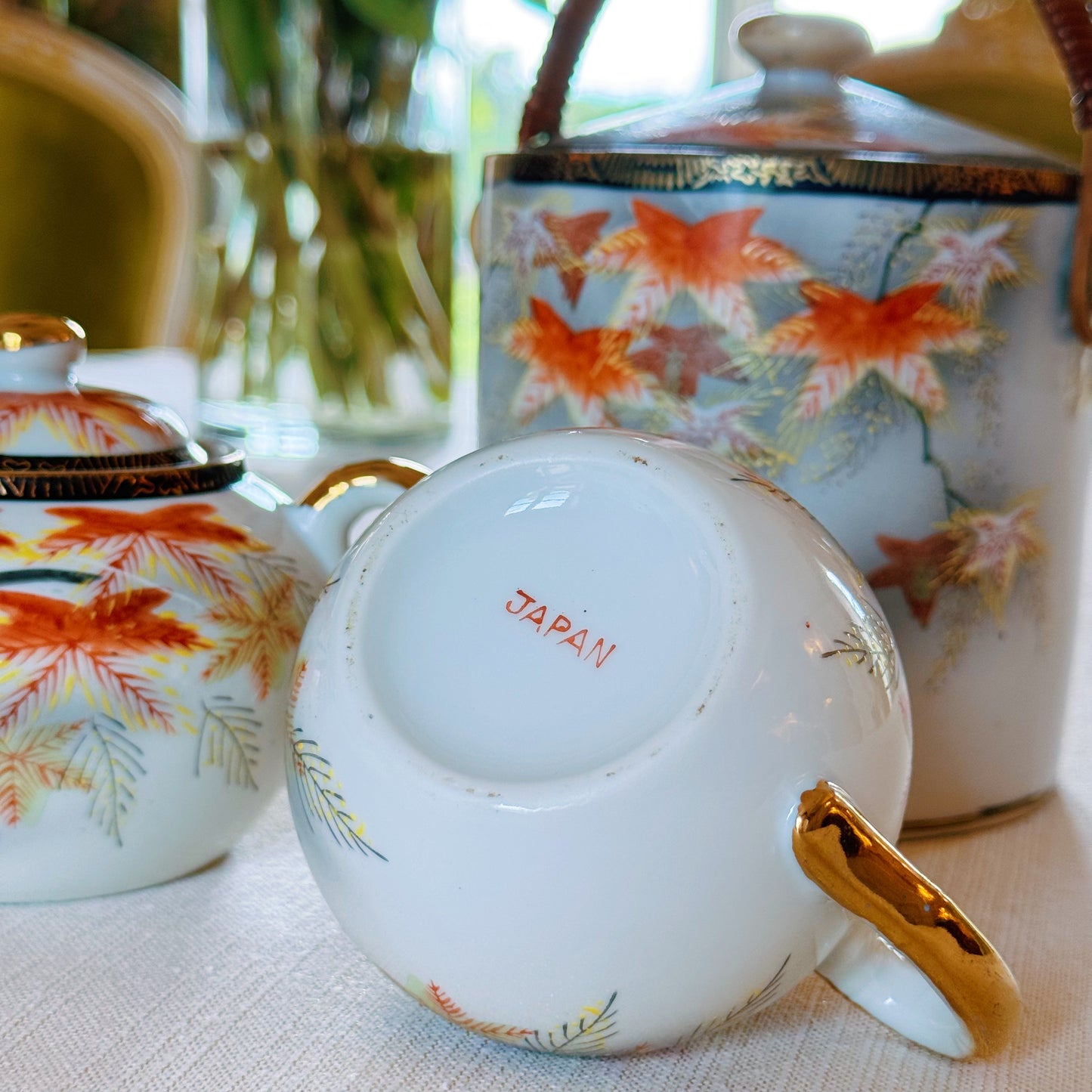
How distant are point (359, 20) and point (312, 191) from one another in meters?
0.14

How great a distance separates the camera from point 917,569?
0.48 metres

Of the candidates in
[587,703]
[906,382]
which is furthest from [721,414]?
[587,703]

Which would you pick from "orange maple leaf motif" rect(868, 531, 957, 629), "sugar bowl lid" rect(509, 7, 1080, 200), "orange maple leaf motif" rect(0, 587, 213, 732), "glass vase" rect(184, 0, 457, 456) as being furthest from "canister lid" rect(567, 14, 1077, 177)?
"glass vase" rect(184, 0, 457, 456)

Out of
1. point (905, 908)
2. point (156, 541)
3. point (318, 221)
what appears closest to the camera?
point (905, 908)

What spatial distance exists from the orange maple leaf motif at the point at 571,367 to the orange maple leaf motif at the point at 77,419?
0.15 meters

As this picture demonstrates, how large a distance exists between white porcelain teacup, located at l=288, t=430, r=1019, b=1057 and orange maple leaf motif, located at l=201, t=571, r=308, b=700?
0.21 feet

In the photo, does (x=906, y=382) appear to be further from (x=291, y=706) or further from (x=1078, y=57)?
(x=291, y=706)

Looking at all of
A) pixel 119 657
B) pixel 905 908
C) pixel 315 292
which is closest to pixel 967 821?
pixel 905 908

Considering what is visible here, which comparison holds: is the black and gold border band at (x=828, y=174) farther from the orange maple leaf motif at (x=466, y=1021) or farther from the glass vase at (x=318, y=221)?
the glass vase at (x=318, y=221)

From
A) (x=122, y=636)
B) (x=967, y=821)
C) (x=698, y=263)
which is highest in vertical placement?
(x=698, y=263)

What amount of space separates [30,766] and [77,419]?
0.11 meters

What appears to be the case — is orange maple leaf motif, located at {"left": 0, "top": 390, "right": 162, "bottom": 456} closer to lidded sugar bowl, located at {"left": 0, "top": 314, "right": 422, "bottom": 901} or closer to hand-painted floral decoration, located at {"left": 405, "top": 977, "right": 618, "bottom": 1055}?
lidded sugar bowl, located at {"left": 0, "top": 314, "right": 422, "bottom": 901}

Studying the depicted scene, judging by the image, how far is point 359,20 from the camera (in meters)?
1.01

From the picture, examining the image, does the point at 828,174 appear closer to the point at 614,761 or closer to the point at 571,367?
the point at 571,367
